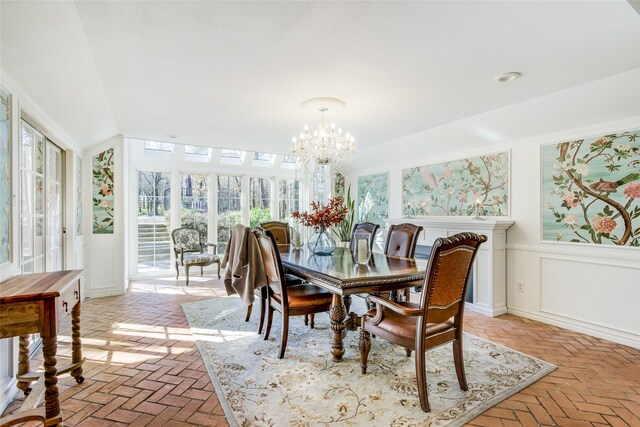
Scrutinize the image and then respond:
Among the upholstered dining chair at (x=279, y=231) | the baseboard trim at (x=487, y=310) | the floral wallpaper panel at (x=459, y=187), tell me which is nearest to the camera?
the baseboard trim at (x=487, y=310)

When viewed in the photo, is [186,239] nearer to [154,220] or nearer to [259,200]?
[154,220]

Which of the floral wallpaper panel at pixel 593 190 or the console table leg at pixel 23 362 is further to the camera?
the floral wallpaper panel at pixel 593 190

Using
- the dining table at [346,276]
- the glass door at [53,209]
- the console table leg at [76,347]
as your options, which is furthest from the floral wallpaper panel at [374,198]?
the glass door at [53,209]

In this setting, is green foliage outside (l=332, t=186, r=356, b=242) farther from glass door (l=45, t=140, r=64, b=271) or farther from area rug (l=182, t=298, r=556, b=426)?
glass door (l=45, t=140, r=64, b=271)

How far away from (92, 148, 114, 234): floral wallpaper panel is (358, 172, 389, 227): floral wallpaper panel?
13.6ft

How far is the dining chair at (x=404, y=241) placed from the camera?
3281 millimetres

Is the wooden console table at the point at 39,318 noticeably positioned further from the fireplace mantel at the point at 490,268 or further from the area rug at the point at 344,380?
the fireplace mantel at the point at 490,268

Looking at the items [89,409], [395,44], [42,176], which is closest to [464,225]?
[395,44]

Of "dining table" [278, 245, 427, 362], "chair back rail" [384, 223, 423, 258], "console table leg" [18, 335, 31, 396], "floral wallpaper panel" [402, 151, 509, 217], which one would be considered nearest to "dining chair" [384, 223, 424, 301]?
"chair back rail" [384, 223, 423, 258]

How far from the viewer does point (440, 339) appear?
197cm

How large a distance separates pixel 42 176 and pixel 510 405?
4167 millimetres

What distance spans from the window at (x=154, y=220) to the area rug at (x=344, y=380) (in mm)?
3269

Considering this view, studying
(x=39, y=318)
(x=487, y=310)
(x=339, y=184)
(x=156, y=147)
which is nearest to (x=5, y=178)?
(x=39, y=318)

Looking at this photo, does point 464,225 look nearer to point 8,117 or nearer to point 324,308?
point 324,308
